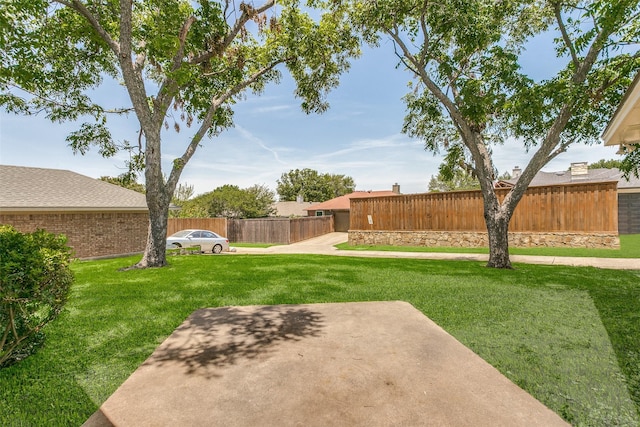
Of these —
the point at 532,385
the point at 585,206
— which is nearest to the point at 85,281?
the point at 532,385

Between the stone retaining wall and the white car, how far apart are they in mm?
7885

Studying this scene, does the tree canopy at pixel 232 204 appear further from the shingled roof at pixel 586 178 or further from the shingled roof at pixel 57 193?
the shingled roof at pixel 586 178

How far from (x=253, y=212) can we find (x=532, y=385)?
120 ft

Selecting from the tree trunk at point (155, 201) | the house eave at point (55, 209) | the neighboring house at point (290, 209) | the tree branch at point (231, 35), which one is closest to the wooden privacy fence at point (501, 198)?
the tree branch at point (231, 35)

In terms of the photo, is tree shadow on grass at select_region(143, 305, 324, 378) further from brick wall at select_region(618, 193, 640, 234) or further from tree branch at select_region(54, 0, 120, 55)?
brick wall at select_region(618, 193, 640, 234)

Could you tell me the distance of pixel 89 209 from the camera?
14.3 metres

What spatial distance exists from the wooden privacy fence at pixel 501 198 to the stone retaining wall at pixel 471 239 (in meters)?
0.25

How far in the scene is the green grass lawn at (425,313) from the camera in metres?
2.82

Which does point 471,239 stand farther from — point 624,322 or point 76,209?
point 76,209

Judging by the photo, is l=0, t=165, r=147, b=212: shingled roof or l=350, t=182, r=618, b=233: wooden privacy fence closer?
l=0, t=165, r=147, b=212: shingled roof

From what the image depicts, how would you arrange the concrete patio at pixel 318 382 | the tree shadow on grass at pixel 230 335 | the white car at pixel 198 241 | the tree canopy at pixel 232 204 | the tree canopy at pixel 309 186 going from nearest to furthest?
the concrete patio at pixel 318 382 → the tree shadow on grass at pixel 230 335 → the white car at pixel 198 241 → the tree canopy at pixel 232 204 → the tree canopy at pixel 309 186

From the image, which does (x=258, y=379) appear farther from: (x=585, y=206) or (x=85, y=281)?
(x=585, y=206)

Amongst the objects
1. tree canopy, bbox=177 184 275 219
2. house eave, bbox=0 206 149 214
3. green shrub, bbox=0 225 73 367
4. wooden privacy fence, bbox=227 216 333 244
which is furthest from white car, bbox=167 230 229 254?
tree canopy, bbox=177 184 275 219

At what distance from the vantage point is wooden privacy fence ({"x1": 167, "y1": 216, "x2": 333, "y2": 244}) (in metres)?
23.6
